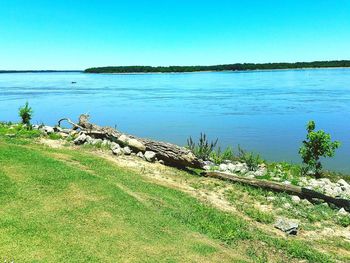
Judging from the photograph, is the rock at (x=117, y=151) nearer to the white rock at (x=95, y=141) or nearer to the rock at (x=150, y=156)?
the rock at (x=150, y=156)

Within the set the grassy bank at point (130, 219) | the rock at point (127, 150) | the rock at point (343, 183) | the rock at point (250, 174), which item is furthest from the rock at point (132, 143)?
the rock at point (343, 183)

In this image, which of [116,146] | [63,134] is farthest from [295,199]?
[63,134]

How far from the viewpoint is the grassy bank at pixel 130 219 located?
823cm

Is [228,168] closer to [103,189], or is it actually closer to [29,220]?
[103,189]

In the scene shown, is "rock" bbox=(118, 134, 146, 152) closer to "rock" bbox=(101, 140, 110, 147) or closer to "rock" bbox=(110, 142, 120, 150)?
"rock" bbox=(110, 142, 120, 150)

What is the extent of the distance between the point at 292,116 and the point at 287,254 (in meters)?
31.6

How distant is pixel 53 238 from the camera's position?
27.2ft

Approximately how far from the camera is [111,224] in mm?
9359

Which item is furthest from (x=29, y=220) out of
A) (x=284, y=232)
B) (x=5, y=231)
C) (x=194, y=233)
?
(x=284, y=232)

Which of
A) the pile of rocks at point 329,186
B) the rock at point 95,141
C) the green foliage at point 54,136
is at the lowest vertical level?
the pile of rocks at point 329,186

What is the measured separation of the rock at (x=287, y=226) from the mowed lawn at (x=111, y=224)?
622mm

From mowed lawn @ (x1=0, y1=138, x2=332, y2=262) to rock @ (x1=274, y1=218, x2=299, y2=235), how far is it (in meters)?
0.62

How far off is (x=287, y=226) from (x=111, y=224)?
5.11m

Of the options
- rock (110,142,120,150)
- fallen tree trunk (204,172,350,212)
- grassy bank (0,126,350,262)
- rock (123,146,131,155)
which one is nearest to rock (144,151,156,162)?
rock (123,146,131,155)
